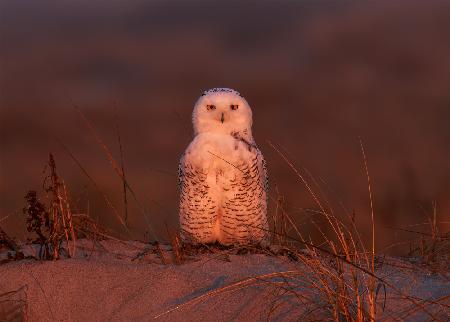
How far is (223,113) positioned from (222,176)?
1.18ft

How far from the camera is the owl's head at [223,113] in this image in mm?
4371

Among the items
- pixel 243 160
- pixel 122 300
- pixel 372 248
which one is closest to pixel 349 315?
pixel 372 248

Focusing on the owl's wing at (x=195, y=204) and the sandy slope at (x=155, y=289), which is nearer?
the sandy slope at (x=155, y=289)

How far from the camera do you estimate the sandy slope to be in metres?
3.12

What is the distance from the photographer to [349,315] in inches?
112

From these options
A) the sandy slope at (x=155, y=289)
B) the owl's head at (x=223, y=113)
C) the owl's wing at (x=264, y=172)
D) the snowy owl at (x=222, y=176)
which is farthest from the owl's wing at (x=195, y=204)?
the sandy slope at (x=155, y=289)

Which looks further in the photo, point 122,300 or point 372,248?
point 122,300

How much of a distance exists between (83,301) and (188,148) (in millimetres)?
1322

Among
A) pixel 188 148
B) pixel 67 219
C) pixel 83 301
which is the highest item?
pixel 188 148

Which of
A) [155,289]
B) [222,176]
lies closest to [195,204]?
[222,176]

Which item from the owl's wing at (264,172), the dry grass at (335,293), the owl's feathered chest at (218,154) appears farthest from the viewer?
the owl's wing at (264,172)

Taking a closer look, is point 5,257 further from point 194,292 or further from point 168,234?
point 194,292

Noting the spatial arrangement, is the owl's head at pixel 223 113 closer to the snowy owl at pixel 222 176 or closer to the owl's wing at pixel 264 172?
the snowy owl at pixel 222 176

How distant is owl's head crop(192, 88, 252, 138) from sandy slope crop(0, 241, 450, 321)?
867mm
